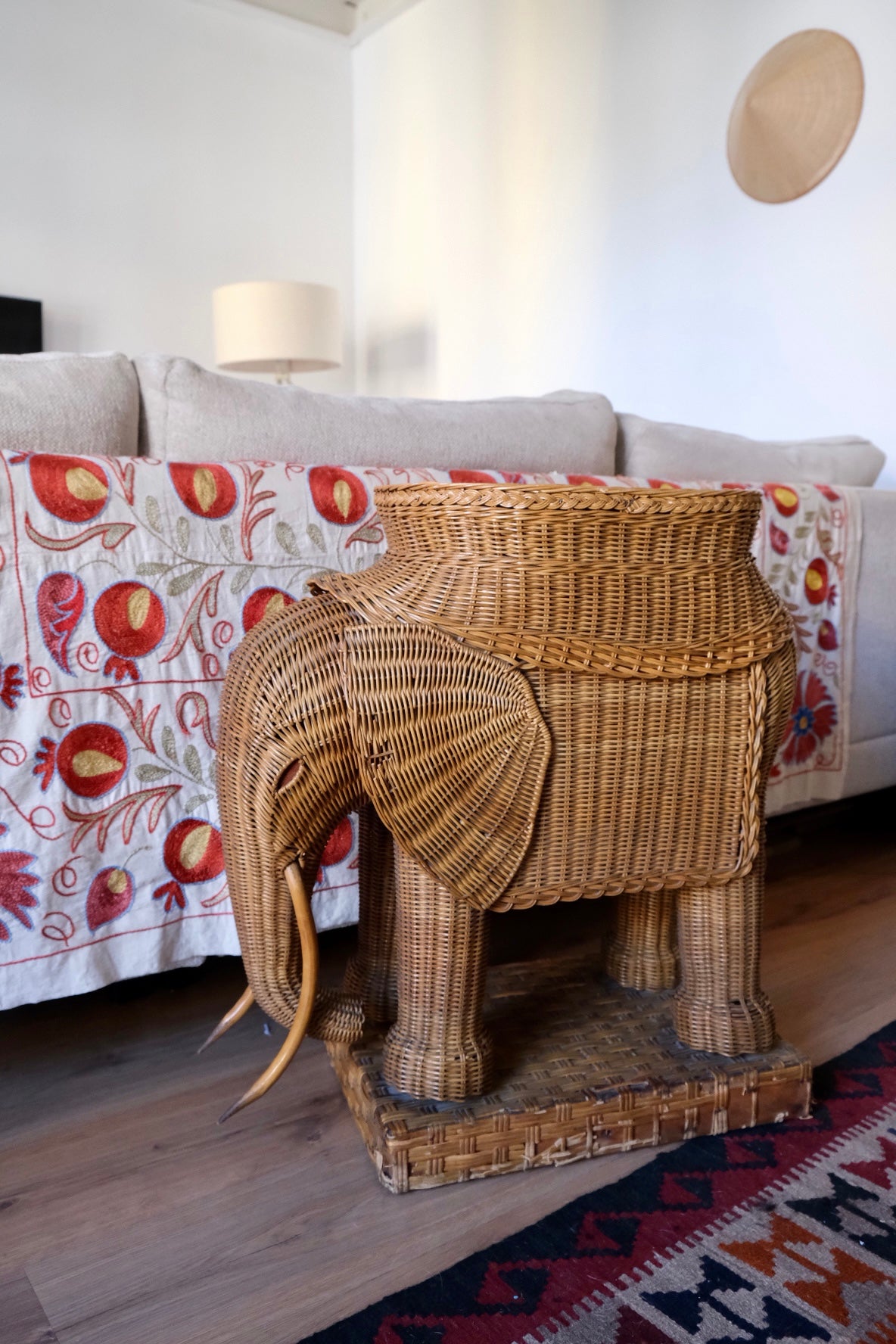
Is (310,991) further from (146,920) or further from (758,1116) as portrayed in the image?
(758,1116)

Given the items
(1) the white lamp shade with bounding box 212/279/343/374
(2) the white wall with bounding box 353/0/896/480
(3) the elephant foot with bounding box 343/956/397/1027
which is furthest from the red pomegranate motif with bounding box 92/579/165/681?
(1) the white lamp shade with bounding box 212/279/343/374

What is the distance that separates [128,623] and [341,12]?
397 centimetres

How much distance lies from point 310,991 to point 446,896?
13 centimetres

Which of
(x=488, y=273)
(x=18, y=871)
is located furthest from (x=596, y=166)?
(x=18, y=871)

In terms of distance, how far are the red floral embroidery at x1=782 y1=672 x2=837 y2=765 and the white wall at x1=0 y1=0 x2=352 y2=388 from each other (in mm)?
3050

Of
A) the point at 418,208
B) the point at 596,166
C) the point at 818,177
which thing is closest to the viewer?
the point at 818,177

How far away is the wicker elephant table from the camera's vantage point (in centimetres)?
80

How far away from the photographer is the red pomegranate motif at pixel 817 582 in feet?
5.22

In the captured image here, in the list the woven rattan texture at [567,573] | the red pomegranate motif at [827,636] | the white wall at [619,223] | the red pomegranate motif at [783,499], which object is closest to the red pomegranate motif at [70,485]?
the woven rattan texture at [567,573]

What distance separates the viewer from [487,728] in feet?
2.69

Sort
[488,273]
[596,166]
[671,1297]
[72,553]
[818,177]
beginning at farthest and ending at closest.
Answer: [488,273] < [596,166] < [818,177] < [72,553] < [671,1297]

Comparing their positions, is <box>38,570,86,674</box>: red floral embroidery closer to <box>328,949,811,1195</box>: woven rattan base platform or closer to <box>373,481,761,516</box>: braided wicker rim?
<box>373,481,761,516</box>: braided wicker rim

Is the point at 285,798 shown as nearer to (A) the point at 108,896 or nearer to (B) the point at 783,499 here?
(A) the point at 108,896

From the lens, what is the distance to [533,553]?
0.81 m
